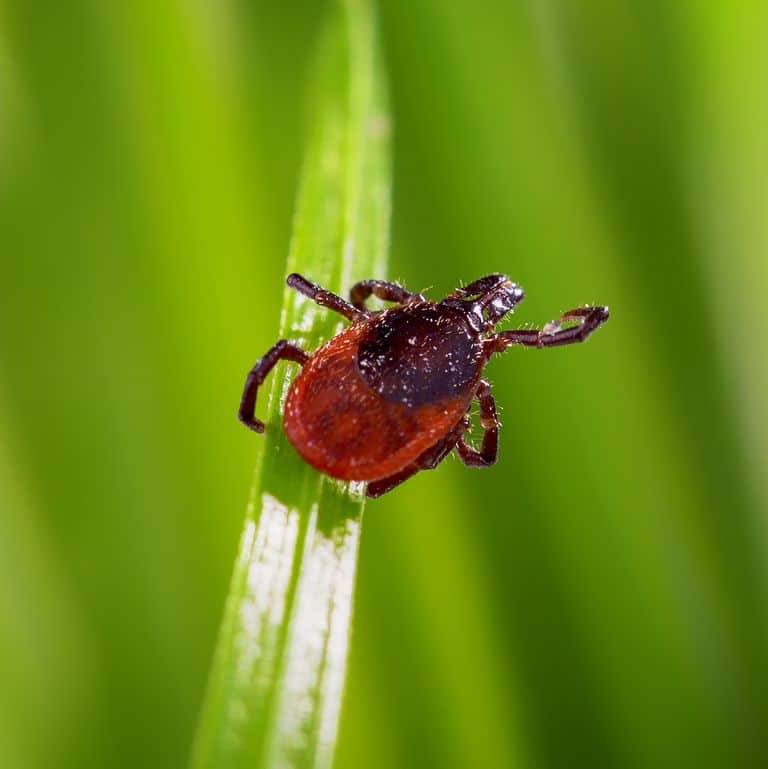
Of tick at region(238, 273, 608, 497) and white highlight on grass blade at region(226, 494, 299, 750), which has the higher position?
tick at region(238, 273, 608, 497)

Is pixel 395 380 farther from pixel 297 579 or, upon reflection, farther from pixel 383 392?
pixel 297 579

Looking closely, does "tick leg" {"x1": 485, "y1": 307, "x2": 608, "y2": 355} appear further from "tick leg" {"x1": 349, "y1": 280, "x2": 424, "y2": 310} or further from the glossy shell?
"tick leg" {"x1": 349, "y1": 280, "x2": 424, "y2": 310}

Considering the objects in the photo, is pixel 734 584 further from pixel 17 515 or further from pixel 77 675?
pixel 17 515

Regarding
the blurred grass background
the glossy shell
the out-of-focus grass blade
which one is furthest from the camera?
the blurred grass background

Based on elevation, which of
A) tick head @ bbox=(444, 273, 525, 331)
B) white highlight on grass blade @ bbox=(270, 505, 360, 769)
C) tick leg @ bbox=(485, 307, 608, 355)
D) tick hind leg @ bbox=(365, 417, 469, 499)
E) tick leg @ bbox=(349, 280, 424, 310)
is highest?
tick head @ bbox=(444, 273, 525, 331)

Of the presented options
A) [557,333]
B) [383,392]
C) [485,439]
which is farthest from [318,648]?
[557,333]

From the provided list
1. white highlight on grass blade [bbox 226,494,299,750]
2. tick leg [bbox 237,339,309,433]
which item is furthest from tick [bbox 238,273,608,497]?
white highlight on grass blade [bbox 226,494,299,750]
